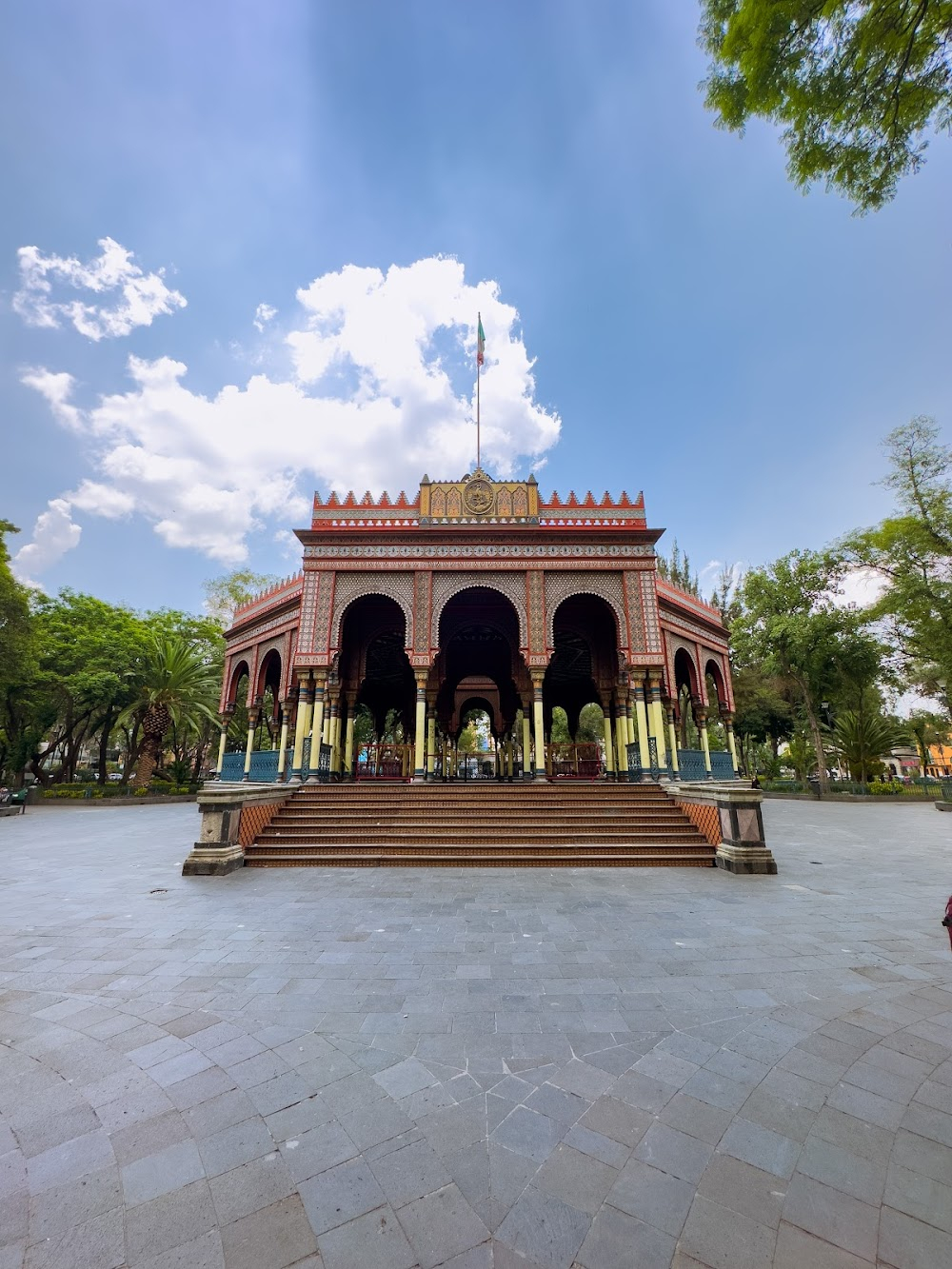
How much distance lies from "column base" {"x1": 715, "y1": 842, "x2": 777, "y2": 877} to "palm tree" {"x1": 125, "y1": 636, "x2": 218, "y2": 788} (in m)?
21.5

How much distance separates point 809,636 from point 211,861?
25164 mm

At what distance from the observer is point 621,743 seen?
15914 mm

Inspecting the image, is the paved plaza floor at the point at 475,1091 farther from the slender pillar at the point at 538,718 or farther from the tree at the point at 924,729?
the tree at the point at 924,729

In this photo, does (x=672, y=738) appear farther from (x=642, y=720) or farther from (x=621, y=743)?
(x=621, y=743)

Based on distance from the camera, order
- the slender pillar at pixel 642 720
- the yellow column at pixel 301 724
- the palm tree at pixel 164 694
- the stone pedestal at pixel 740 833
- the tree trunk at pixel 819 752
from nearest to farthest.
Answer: the stone pedestal at pixel 740 833
the slender pillar at pixel 642 720
the yellow column at pixel 301 724
the palm tree at pixel 164 694
the tree trunk at pixel 819 752

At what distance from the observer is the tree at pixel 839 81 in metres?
4.10

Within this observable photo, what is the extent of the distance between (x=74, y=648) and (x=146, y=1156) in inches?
1008

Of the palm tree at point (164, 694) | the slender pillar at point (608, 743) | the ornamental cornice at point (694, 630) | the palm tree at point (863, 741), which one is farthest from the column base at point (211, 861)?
the palm tree at point (863, 741)

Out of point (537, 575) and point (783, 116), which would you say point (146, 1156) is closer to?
point (783, 116)

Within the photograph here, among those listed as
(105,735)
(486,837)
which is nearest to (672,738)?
(486,837)

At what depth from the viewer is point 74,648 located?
22562 mm

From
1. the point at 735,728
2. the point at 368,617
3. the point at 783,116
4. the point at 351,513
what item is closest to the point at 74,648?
the point at 368,617

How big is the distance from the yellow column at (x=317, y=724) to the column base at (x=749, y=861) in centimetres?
906

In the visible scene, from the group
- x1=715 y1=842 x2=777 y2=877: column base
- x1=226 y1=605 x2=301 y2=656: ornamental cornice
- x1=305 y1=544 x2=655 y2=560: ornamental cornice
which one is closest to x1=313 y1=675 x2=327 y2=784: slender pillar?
x1=226 y1=605 x2=301 y2=656: ornamental cornice
